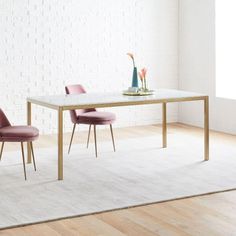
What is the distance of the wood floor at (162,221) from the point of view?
13.4 ft

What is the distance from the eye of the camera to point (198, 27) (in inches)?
332

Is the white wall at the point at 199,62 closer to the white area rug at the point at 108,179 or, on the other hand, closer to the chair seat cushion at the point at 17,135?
the white area rug at the point at 108,179

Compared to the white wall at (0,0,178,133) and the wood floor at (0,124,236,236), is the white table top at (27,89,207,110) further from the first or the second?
the white wall at (0,0,178,133)

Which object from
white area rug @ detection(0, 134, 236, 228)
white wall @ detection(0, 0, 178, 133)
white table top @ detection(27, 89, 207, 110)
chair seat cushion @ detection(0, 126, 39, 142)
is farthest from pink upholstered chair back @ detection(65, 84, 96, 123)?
white wall @ detection(0, 0, 178, 133)

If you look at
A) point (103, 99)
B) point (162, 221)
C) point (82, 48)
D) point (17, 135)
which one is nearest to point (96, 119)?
point (103, 99)

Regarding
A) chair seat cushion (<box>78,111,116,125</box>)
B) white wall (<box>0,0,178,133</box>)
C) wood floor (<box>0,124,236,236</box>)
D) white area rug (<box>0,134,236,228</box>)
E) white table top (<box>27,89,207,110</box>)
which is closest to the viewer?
wood floor (<box>0,124,236,236</box>)

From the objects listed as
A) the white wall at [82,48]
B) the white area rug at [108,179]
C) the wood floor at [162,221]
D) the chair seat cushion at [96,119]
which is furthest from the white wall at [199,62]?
the wood floor at [162,221]

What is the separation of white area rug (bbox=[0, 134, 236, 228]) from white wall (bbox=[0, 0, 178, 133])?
123 cm

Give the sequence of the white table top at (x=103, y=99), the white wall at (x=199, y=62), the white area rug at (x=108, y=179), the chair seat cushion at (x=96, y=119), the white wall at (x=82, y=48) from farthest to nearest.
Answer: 1. the white wall at (x=199, y=62)
2. the white wall at (x=82, y=48)
3. the chair seat cushion at (x=96, y=119)
4. the white table top at (x=103, y=99)
5. the white area rug at (x=108, y=179)

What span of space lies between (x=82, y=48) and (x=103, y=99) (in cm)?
237

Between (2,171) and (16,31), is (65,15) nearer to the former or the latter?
(16,31)

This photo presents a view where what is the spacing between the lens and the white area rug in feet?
15.3

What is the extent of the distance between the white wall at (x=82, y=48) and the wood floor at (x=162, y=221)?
3515mm

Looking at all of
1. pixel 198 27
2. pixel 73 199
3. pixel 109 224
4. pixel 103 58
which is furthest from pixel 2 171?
pixel 198 27
